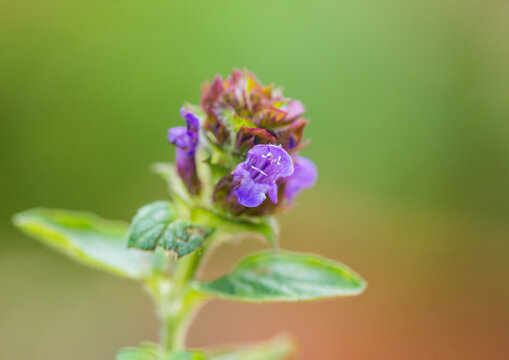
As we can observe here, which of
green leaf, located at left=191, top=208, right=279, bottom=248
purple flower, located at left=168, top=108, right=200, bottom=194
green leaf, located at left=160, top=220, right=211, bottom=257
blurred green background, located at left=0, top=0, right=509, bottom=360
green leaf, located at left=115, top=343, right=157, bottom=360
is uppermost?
blurred green background, located at left=0, top=0, right=509, bottom=360

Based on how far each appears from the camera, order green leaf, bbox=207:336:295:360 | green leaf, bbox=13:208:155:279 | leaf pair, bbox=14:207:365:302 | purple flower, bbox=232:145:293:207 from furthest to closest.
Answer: green leaf, bbox=207:336:295:360, green leaf, bbox=13:208:155:279, leaf pair, bbox=14:207:365:302, purple flower, bbox=232:145:293:207

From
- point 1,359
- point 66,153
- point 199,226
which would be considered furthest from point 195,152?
point 66,153

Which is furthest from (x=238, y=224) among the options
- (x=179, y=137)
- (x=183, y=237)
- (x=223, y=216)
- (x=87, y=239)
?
(x=87, y=239)

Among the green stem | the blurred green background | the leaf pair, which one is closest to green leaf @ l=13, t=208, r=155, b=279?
the leaf pair

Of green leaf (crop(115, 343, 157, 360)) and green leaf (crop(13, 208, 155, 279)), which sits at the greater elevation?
green leaf (crop(13, 208, 155, 279))

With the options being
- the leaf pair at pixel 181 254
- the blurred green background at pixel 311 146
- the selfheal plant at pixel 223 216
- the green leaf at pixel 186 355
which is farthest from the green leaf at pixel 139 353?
the blurred green background at pixel 311 146

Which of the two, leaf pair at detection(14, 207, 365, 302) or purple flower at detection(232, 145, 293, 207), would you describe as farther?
leaf pair at detection(14, 207, 365, 302)

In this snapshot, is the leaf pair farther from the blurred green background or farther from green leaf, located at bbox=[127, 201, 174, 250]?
the blurred green background

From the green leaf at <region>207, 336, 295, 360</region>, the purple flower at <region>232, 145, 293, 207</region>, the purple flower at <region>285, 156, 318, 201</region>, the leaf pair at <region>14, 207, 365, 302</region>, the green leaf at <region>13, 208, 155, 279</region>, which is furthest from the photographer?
the green leaf at <region>207, 336, 295, 360</region>
